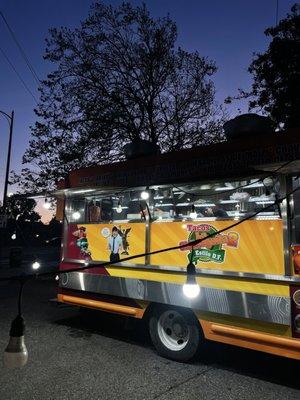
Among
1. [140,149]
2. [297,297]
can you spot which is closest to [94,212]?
[140,149]

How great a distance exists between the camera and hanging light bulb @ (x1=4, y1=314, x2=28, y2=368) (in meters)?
2.69

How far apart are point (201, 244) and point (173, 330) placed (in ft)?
4.58

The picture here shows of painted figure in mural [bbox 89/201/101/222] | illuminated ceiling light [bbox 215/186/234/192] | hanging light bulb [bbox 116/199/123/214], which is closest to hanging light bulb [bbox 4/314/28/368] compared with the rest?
illuminated ceiling light [bbox 215/186/234/192]

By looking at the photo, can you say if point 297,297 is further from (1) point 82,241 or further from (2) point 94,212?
(1) point 82,241

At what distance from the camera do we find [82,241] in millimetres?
7227

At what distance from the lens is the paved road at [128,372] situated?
4.62 m

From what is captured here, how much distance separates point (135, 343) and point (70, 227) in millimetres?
2453

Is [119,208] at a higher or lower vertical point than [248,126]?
lower

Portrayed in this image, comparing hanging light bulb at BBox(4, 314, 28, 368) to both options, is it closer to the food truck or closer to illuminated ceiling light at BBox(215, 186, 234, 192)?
the food truck

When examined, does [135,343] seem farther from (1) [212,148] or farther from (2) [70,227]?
(1) [212,148]

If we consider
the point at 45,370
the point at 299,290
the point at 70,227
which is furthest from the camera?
the point at 70,227

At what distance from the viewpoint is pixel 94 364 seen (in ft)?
18.4

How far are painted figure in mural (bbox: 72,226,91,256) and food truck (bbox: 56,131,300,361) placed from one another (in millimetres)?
26

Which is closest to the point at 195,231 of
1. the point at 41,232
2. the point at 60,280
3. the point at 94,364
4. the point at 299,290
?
the point at 299,290
